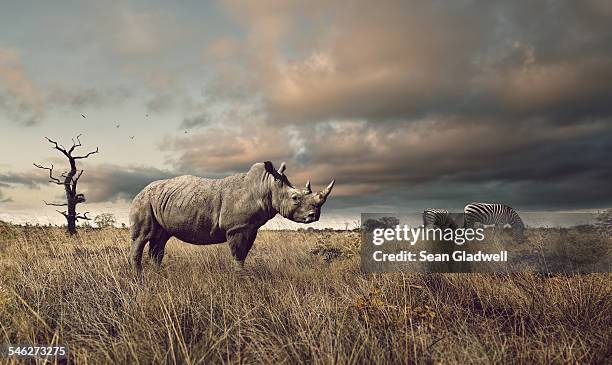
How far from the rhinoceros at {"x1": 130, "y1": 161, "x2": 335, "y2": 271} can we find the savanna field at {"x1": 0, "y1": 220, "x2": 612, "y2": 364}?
2.39 feet

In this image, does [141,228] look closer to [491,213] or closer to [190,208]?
[190,208]

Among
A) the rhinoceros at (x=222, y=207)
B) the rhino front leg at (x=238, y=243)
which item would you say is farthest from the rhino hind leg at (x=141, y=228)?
the rhino front leg at (x=238, y=243)

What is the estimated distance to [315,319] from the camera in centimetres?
488

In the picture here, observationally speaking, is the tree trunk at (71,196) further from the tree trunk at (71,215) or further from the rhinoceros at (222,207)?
the rhinoceros at (222,207)

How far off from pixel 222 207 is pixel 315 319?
12.6 ft

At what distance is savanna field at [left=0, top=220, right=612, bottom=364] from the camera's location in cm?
411

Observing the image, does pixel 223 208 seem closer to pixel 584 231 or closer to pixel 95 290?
pixel 95 290

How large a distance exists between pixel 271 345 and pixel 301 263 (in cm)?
639

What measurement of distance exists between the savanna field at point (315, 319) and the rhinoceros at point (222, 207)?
727 millimetres

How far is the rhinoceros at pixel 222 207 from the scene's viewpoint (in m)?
7.92

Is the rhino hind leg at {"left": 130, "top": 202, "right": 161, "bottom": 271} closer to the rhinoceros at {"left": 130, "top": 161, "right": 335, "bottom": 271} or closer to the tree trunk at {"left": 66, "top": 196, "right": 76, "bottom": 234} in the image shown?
the rhinoceros at {"left": 130, "top": 161, "right": 335, "bottom": 271}

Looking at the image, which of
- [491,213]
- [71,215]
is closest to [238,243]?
[71,215]

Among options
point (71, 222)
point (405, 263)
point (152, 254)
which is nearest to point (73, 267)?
point (152, 254)

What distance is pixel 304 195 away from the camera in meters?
7.89
